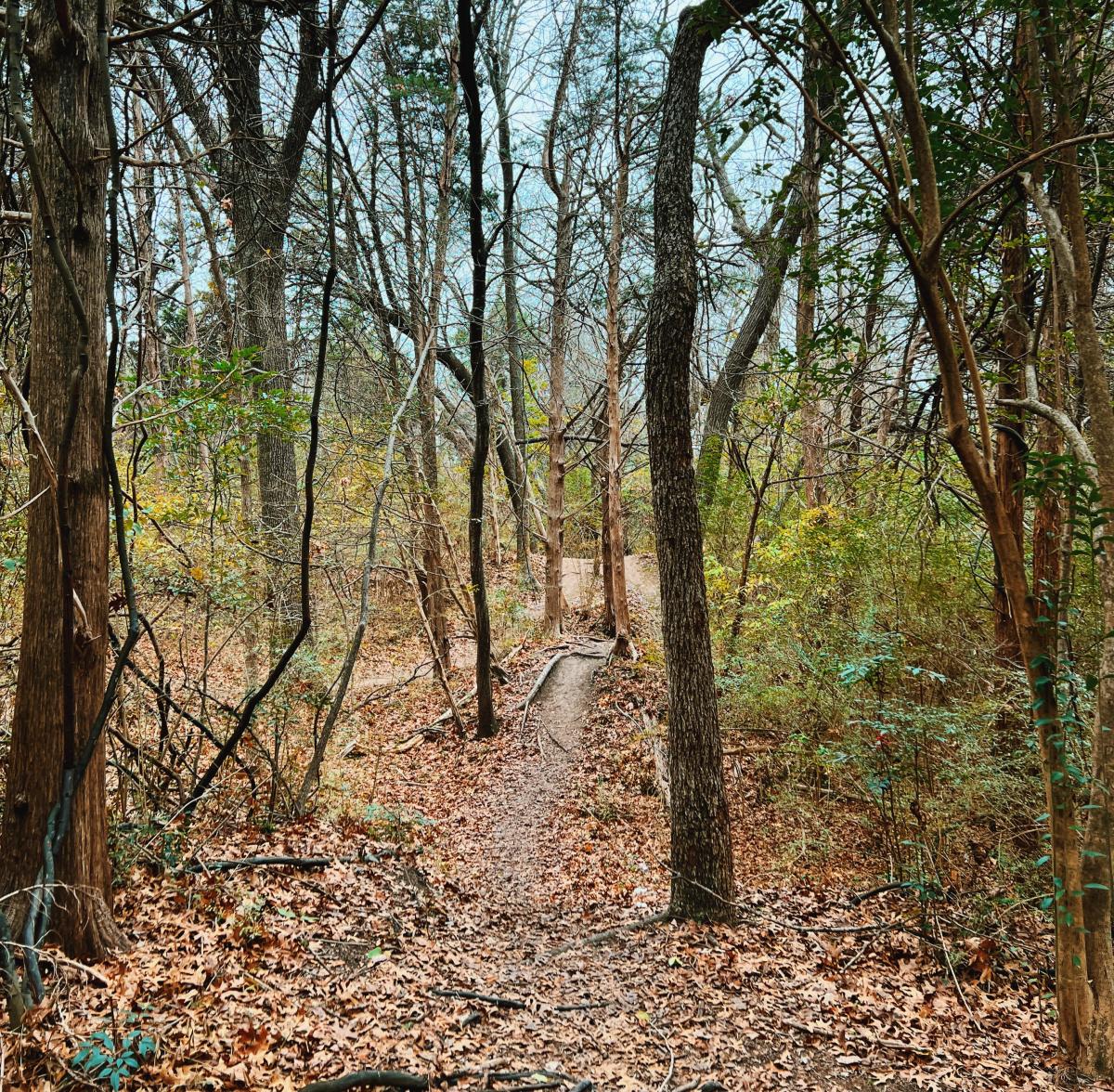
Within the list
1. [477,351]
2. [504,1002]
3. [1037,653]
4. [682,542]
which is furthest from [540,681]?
[1037,653]

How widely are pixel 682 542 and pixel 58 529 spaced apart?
401 centimetres

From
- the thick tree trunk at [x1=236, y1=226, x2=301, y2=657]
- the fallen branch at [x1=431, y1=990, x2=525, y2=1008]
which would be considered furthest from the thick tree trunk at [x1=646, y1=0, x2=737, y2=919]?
the thick tree trunk at [x1=236, y1=226, x2=301, y2=657]

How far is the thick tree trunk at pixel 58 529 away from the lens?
2957mm

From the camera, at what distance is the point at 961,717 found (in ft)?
17.8

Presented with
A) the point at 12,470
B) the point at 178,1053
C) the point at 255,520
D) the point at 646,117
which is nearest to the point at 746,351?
the point at 646,117

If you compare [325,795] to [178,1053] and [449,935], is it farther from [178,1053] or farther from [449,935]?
[178,1053]

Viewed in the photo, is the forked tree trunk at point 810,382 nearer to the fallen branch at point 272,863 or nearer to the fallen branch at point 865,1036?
the fallen branch at point 865,1036

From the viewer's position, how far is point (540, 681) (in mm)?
11211

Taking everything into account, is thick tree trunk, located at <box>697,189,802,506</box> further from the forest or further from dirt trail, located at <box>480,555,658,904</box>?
dirt trail, located at <box>480,555,658,904</box>

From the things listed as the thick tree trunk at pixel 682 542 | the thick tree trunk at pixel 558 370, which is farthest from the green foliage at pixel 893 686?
the thick tree trunk at pixel 558 370

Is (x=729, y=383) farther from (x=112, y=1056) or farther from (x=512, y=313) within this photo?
(x=112, y=1056)

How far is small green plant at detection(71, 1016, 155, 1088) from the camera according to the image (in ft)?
8.16

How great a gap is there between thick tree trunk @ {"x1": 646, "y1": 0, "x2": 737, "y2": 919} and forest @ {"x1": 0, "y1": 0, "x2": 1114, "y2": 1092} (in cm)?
3

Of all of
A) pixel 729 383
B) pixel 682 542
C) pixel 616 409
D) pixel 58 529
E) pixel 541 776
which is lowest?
pixel 541 776
